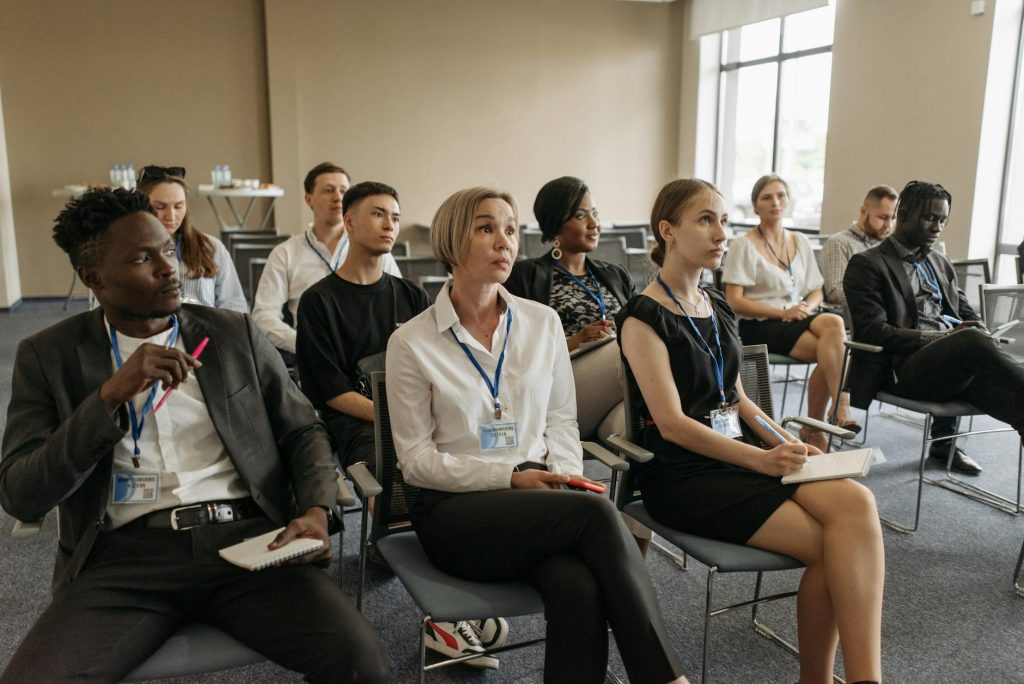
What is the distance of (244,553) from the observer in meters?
1.49

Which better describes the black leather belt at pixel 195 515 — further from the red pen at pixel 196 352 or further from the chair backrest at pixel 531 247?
the chair backrest at pixel 531 247

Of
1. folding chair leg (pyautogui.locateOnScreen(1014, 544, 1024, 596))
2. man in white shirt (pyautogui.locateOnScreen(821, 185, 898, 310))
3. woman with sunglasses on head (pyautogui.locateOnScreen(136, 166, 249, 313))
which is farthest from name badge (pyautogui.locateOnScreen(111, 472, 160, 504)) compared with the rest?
man in white shirt (pyautogui.locateOnScreen(821, 185, 898, 310))

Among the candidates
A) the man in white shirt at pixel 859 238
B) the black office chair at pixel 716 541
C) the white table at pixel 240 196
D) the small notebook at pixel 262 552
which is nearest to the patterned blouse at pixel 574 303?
the black office chair at pixel 716 541

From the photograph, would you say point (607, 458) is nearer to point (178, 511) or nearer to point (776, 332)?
point (178, 511)

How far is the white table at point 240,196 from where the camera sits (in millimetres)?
7512

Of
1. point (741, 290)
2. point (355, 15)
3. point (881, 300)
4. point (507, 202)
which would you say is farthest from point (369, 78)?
point (507, 202)

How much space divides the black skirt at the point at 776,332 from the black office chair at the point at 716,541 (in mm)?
1744

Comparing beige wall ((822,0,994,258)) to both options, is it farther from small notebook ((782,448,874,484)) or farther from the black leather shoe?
small notebook ((782,448,874,484))

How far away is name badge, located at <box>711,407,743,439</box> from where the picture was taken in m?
2.16

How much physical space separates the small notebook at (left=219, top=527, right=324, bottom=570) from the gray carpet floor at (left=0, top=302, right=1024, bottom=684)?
0.78 meters

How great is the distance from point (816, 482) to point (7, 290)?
815cm

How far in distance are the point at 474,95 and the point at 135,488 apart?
8225 millimetres

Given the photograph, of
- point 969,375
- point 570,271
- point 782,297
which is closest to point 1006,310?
point 969,375

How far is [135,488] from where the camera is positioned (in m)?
1.61
